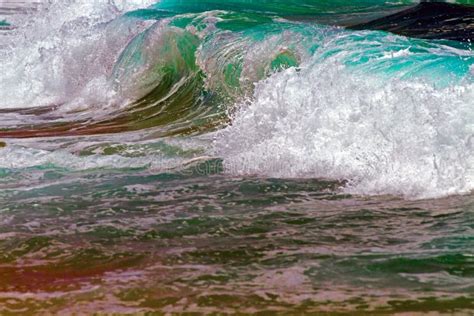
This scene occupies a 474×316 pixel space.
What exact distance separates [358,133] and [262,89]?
1.77 metres

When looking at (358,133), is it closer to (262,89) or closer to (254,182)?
(254,182)

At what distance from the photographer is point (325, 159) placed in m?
7.40

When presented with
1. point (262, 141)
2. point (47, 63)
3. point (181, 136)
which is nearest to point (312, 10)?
point (47, 63)

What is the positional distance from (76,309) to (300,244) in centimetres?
150

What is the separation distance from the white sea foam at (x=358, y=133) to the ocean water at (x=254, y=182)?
0.02m

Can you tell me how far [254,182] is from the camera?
7.05 metres

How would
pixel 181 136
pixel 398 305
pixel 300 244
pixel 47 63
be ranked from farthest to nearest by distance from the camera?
pixel 47 63 → pixel 181 136 → pixel 300 244 → pixel 398 305

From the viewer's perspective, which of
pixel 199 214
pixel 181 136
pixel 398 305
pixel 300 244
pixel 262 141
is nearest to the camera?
pixel 398 305

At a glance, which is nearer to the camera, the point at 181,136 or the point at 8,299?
the point at 8,299

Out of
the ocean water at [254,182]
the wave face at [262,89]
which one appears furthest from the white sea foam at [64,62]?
the ocean water at [254,182]

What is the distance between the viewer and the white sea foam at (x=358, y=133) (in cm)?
644

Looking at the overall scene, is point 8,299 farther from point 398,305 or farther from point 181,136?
point 181,136

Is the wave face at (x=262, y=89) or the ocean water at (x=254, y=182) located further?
the wave face at (x=262, y=89)

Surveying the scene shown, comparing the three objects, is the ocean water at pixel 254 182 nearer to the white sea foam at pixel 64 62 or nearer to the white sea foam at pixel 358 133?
the white sea foam at pixel 358 133
